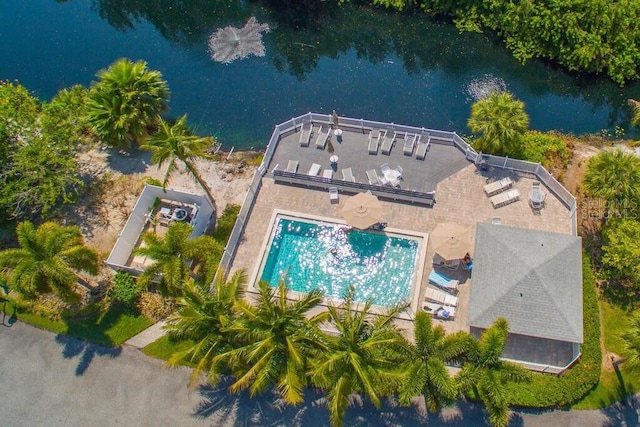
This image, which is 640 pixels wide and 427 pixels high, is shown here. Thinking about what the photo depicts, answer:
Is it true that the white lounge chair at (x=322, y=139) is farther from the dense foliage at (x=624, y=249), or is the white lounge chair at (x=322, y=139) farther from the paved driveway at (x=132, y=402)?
the dense foliage at (x=624, y=249)

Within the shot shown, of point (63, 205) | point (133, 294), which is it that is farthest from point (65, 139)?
point (133, 294)

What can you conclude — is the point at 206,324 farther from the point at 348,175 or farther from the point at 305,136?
the point at 305,136

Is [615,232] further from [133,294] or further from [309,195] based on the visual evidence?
[133,294]

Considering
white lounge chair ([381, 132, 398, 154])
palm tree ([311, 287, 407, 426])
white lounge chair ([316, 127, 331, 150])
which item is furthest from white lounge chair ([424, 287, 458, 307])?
white lounge chair ([316, 127, 331, 150])

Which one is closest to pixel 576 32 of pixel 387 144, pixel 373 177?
pixel 387 144

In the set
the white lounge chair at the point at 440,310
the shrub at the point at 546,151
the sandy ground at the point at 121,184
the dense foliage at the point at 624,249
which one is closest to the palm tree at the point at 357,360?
the white lounge chair at the point at 440,310

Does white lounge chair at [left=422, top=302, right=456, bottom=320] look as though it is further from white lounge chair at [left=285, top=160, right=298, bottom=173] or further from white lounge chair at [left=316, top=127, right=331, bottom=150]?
white lounge chair at [left=316, top=127, right=331, bottom=150]
